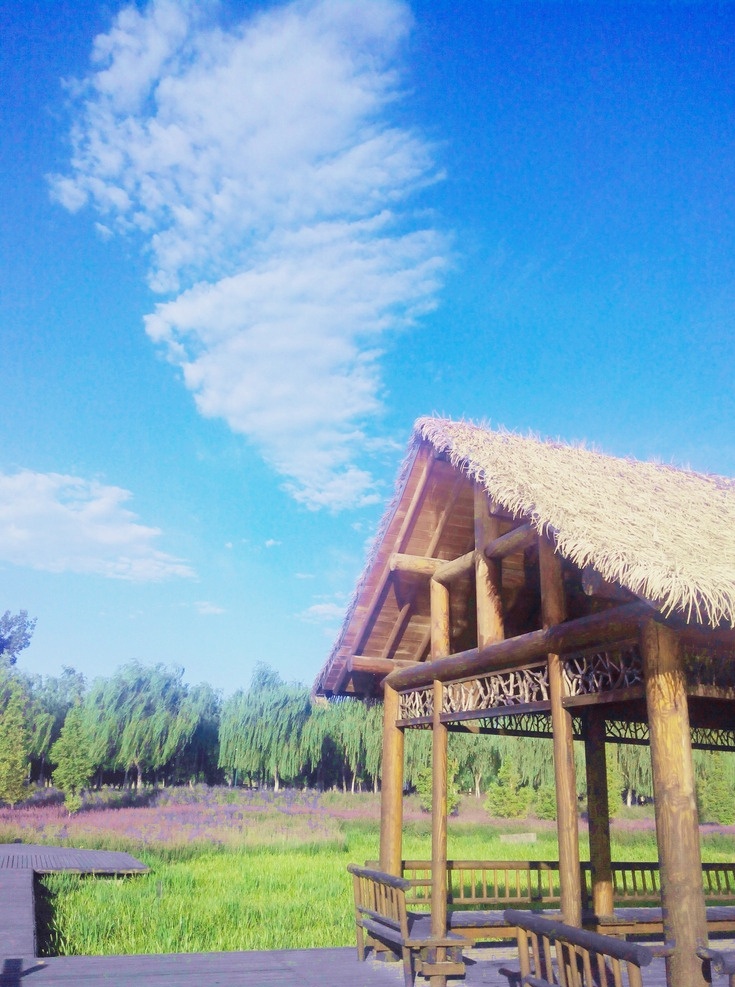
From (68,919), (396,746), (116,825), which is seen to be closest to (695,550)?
(396,746)

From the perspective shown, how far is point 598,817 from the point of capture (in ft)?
30.2

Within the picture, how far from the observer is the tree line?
28.9 meters

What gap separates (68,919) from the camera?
35.2ft

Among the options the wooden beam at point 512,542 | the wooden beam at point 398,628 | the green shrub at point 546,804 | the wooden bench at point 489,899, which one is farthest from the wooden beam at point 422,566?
the green shrub at point 546,804

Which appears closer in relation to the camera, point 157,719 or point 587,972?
point 587,972

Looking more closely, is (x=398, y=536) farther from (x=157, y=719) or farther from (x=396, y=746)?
(x=157, y=719)

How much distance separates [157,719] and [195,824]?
40.1ft

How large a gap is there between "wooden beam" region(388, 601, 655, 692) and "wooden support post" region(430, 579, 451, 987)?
1.01 feet

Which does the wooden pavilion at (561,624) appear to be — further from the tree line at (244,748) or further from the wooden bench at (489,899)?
the tree line at (244,748)

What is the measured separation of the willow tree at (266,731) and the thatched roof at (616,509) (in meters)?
27.7

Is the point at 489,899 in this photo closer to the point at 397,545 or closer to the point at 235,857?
the point at 397,545

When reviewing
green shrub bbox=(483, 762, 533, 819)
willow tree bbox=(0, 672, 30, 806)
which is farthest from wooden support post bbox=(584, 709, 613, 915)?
green shrub bbox=(483, 762, 533, 819)

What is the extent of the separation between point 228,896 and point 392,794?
567 centimetres

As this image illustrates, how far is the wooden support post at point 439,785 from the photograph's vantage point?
7301 mm
